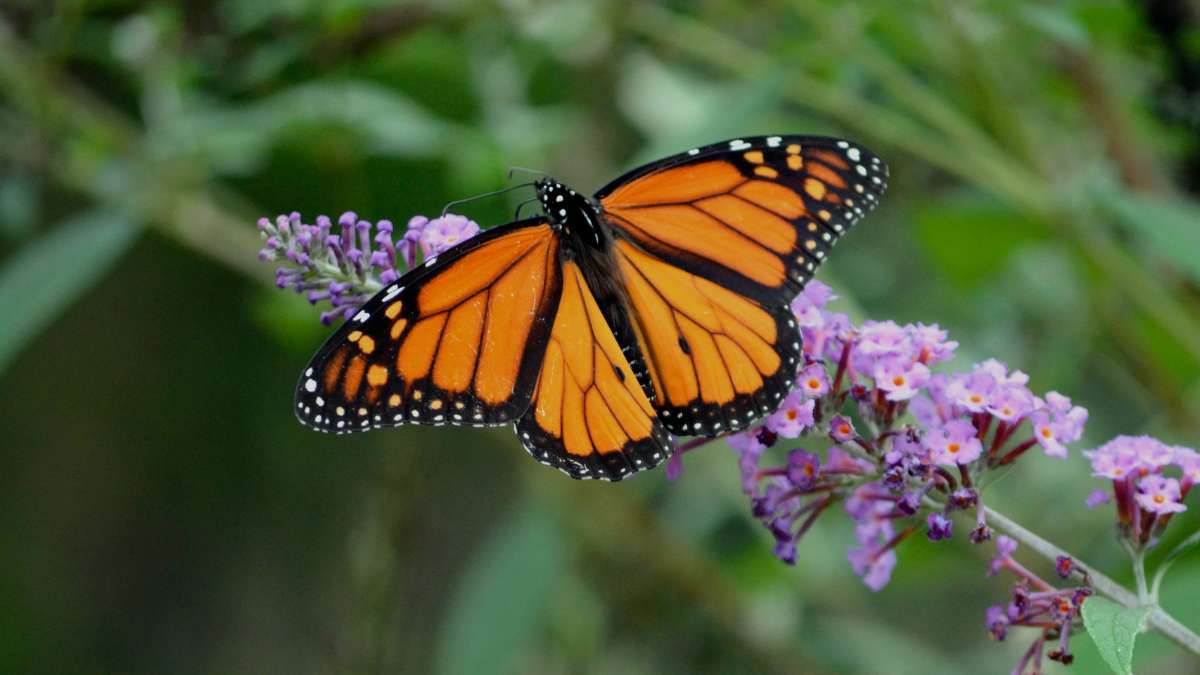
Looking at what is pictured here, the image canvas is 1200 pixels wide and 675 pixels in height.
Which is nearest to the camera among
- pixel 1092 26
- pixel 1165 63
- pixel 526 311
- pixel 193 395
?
pixel 526 311

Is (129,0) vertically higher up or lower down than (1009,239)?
higher up

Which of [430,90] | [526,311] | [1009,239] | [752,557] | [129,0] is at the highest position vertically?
[430,90]

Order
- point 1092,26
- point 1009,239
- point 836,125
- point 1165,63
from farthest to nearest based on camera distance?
1. point 836,125
2. point 1009,239
3. point 1165,63
4. point 1092,26

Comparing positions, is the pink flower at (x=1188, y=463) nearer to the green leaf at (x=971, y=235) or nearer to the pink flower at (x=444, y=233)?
the pink flower at (x=444, y=233)

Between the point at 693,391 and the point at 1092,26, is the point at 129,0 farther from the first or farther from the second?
the point at 1092,26

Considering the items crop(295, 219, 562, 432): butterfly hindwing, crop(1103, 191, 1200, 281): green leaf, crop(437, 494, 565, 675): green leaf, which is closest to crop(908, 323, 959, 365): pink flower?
crop(295, 219, 562, 432): butterfly hindwing

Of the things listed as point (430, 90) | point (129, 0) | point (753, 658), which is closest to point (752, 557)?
point (753, 658)

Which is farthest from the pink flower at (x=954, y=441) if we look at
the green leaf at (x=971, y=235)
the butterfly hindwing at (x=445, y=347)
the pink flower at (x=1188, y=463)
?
the green leaf at (x=971, y=235)

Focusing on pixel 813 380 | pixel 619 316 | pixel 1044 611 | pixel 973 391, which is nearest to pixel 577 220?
pixel 619 316
